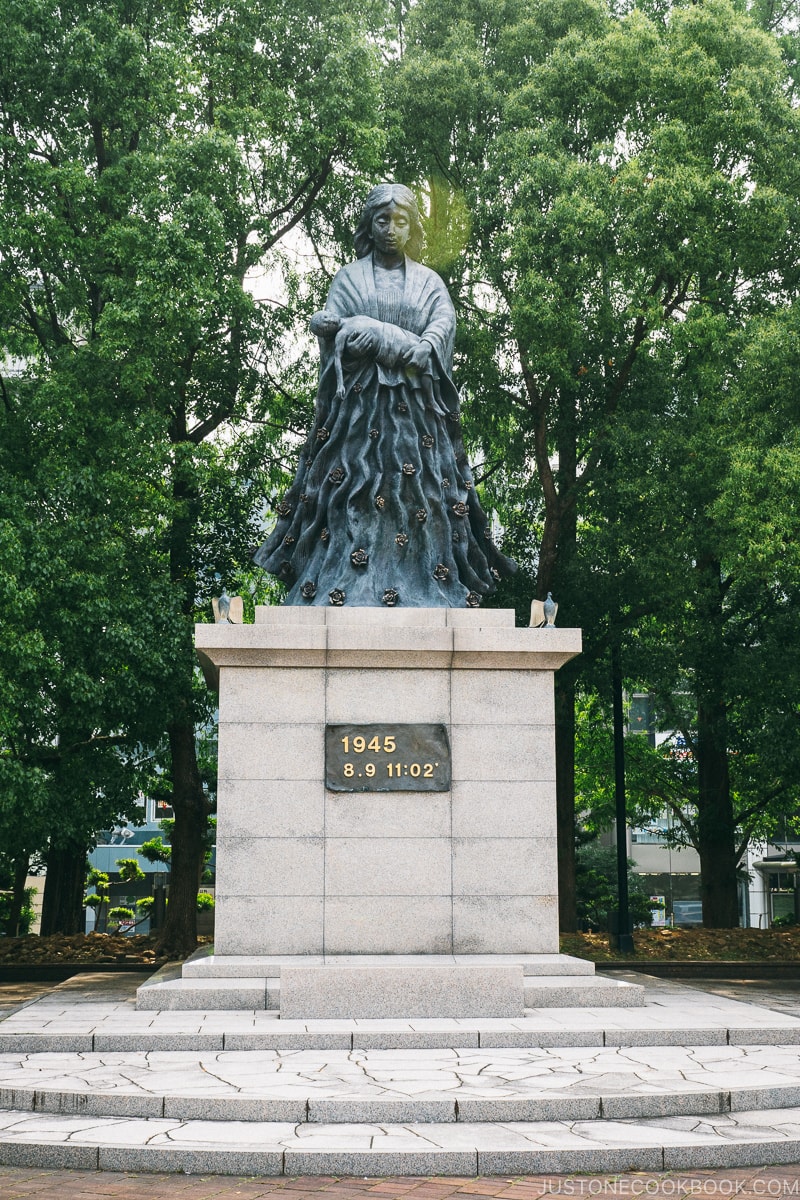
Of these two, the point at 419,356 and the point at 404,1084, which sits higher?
the point at 419,356

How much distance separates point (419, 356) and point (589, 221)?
735cm

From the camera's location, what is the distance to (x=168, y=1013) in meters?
8.65

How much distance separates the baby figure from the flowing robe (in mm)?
34

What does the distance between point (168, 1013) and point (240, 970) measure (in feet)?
2.58

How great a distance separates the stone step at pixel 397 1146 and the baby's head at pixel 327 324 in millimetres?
7306

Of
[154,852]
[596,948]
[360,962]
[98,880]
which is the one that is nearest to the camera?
[360,962]

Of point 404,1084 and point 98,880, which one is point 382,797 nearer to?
point 404,1084

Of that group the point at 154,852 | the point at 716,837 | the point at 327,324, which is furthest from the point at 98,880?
the point at 327,324

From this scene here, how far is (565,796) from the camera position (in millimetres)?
20297

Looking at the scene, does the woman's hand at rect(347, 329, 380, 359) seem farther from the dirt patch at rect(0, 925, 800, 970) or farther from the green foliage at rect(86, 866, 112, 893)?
the green foliage at rect(86, 866, 112, 893)

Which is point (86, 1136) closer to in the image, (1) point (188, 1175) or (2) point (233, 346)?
(1) point (188, 1175)

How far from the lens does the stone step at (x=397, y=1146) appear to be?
5445mm

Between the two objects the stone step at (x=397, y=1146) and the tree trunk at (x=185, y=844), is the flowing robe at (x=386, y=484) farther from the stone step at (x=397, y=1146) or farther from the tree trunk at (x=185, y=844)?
the tree trunk at (x=185, y=844)

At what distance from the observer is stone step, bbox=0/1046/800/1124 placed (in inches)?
238
